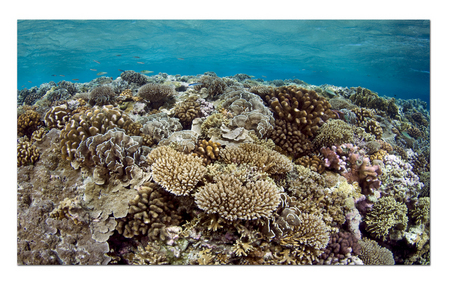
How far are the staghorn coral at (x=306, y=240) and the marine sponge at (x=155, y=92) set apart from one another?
16.2 ft

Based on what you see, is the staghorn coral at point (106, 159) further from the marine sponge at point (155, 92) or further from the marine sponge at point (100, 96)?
the marine sponge at point (100, 96)

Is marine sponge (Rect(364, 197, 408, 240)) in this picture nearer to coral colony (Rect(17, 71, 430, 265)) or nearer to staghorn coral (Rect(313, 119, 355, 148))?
coral colony (Rect(17, 71, 430, 265))

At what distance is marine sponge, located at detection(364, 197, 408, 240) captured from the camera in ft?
11.6

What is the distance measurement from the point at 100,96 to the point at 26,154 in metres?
3.49

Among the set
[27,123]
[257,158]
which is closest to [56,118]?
[27,123]

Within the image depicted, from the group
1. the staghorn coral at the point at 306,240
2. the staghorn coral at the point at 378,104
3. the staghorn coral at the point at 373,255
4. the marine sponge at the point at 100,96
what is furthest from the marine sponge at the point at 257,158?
the staghorn coral at the point at 378,104

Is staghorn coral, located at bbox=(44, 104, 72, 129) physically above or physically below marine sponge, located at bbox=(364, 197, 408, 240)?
above

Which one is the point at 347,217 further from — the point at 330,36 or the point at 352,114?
the point at 330,36

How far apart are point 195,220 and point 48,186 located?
7.43ft

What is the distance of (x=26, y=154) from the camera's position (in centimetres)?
287

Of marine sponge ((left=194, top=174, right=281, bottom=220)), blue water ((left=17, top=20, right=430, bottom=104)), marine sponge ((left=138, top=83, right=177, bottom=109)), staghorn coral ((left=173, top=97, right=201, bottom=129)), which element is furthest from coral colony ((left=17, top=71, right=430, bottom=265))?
blue water ((left=17, top=20, right=430, bottom=104))

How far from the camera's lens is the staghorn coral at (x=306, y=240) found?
2.54 m

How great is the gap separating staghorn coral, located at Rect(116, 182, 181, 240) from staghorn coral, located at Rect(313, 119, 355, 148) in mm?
3330
